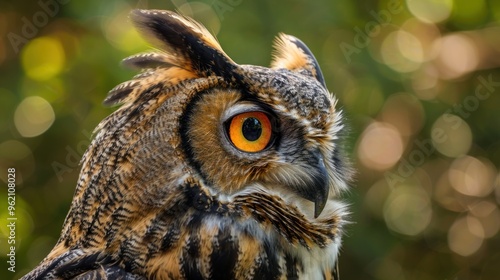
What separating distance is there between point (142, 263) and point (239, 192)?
34 cm

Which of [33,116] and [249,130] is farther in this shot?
[33,116]

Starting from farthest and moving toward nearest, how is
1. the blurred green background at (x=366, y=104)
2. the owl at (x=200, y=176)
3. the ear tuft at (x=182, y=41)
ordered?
1. the blurred green background at (x=366, y=104)
2. the ear tuft at (x=182, y=41)
3. the owl at (x=200, y=176)

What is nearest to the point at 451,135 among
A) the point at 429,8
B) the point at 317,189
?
the point at 429,8

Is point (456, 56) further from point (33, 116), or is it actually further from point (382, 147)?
point (33, 116)

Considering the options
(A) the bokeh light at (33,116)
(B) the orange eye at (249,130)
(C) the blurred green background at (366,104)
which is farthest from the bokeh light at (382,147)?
(B) the orange eye at (249,130)

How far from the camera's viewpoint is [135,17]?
207 cm

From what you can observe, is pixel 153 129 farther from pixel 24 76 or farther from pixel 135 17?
pixel 24 76

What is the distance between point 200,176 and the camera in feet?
6.23

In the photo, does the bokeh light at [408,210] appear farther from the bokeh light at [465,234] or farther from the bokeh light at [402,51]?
the bokeh light at [402,51]

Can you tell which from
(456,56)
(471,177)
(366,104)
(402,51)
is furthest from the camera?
(471,177)

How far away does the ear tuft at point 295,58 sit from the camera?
2396 millimetres

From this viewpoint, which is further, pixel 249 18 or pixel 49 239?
pixel 49 239

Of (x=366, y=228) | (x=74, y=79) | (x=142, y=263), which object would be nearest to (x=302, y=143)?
(x=142, y=263)

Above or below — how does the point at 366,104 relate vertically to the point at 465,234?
above
